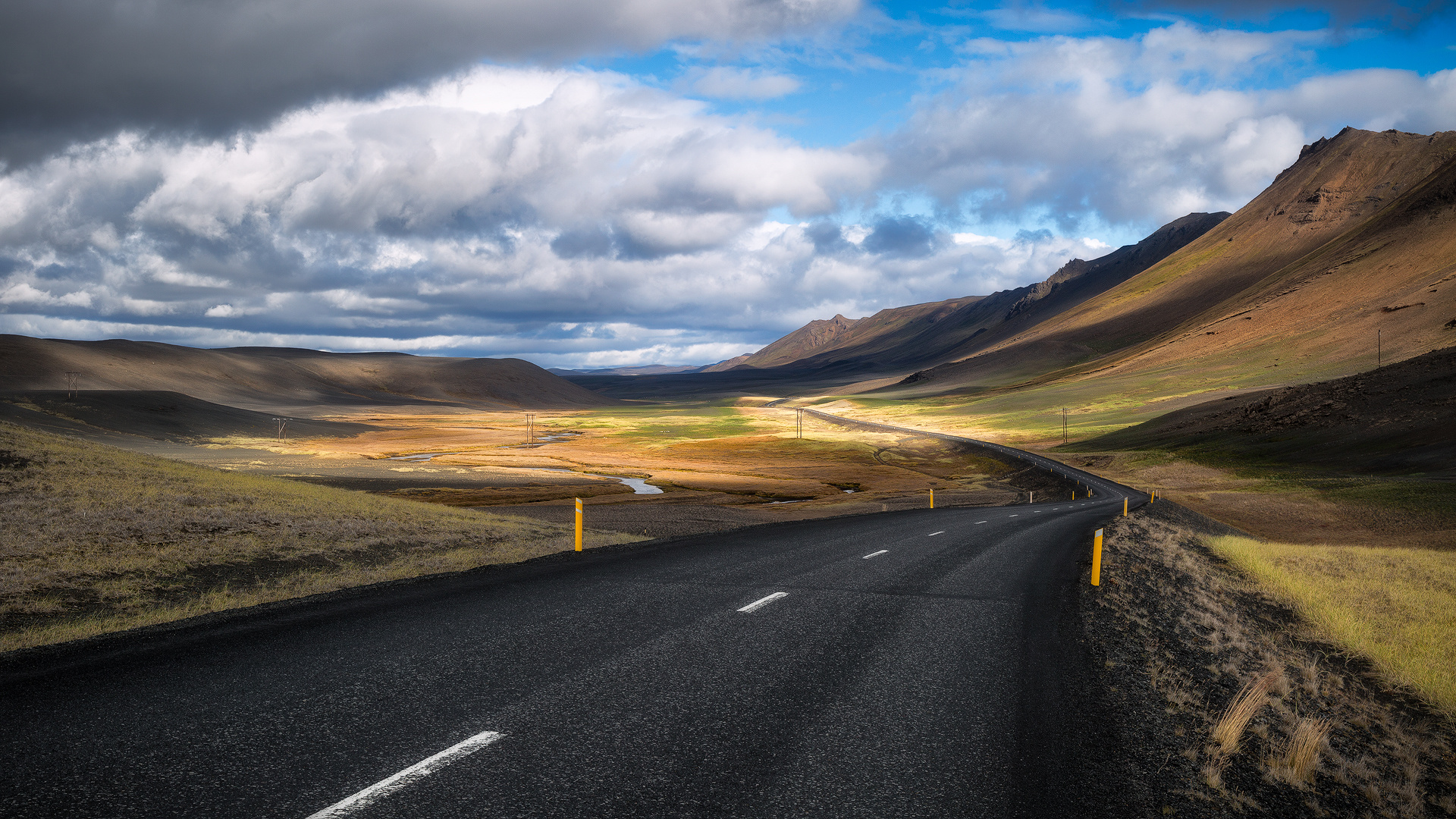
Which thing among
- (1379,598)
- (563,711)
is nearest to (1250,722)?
(563,711)

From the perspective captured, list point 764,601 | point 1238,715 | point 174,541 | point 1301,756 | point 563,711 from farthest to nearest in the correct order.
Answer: point 174,541, point 764,601, point 1238,715, point 563,711, point 1301,756

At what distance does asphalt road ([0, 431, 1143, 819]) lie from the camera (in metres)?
5.79

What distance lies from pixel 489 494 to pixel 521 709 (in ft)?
143

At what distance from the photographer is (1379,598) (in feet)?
66.8

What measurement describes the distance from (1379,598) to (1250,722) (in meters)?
16.5

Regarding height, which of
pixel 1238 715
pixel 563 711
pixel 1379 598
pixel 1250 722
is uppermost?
pixel 563 711

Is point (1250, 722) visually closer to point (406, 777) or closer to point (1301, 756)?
point (1301, 756)

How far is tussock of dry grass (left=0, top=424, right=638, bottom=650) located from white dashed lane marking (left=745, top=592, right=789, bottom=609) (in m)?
6.65

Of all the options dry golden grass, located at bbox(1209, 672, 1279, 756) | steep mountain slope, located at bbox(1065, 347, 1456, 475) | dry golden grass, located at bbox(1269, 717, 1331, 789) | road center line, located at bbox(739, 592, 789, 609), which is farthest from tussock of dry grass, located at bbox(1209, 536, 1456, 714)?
steep mountain slope, located at bbox(1065, 347, 1456, 475)

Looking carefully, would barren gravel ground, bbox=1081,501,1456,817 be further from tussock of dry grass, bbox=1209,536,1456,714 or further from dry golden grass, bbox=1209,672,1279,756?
tussock of dry grass, bbox=1209,536,1456,714

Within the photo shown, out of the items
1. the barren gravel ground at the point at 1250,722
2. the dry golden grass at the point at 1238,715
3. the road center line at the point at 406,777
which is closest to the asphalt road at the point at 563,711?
the road center line at the point at 406,777

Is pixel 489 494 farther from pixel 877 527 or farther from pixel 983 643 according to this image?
pixel 983 643

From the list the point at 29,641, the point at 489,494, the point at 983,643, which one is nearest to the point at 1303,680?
the point at 983,643

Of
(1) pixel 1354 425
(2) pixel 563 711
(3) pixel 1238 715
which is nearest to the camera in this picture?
(2) pixel 563 711
